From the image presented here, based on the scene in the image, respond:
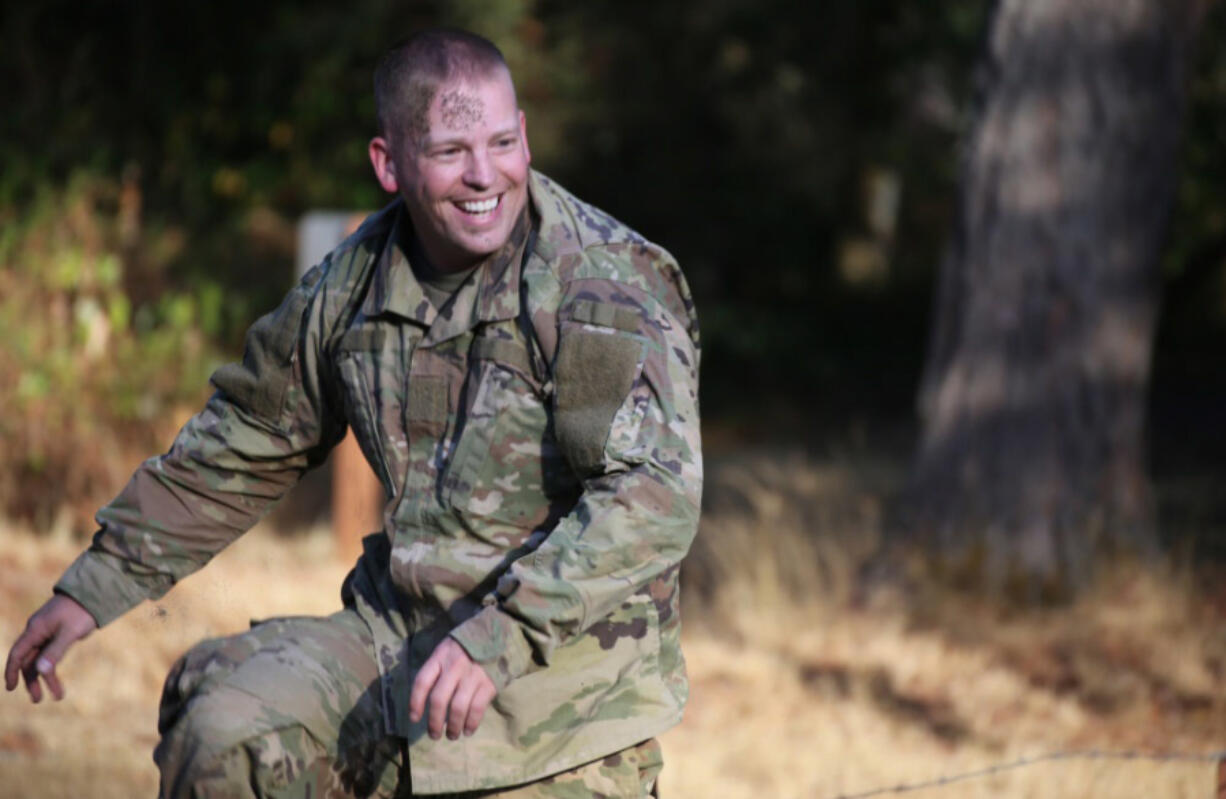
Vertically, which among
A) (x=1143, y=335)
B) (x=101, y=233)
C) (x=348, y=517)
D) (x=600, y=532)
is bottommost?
(x=600, y=532)

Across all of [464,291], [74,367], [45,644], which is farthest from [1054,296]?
[45,644]

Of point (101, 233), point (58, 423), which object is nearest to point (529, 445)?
point (58, 423)

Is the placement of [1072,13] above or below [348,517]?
above

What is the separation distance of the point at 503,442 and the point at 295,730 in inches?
23.7

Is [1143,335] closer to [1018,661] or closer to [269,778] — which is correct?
[1018,661]

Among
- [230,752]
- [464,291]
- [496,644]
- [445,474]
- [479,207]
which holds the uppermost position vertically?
[479,207]

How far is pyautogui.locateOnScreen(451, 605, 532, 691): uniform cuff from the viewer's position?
2395mm

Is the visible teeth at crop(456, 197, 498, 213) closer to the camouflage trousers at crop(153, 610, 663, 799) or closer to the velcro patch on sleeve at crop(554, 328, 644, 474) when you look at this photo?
the velcro patch on sleeve at crop(554, 328, 644, 474)

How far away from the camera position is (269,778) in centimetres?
266

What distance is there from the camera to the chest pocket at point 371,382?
2.92 metres

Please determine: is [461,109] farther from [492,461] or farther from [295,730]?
[295,730]

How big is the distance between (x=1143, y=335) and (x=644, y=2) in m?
6.17

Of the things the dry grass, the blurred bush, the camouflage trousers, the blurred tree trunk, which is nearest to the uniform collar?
the camouflage trousers

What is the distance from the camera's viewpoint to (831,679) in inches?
246
